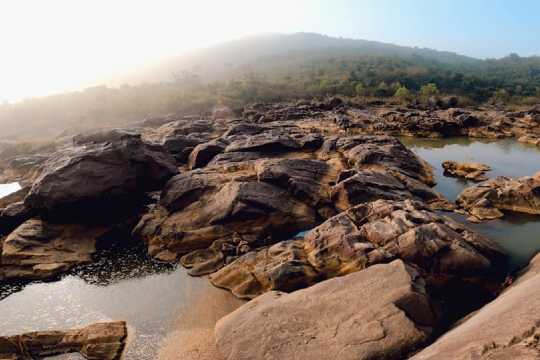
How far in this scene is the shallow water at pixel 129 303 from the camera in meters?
11.8

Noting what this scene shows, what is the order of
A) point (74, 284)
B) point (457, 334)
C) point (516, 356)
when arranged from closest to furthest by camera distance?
1. point (516, 356)
2. point (457, 334)
3. point (74, 284)

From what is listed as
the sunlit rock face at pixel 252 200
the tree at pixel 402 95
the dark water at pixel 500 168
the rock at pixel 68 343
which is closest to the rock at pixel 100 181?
the sunlit rock face at pixel 252 200

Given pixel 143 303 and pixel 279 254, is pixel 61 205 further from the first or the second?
pixel 279 254

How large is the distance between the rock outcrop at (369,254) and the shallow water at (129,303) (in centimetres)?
126

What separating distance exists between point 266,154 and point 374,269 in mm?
16200

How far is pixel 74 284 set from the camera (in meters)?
14.9

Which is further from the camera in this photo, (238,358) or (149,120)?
(149,120)

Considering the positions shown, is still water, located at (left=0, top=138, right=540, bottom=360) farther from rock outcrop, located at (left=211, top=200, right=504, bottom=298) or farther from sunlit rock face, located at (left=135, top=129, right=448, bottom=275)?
sunlit rock face, located at (left=135, top=129, right=448, bottom=275)

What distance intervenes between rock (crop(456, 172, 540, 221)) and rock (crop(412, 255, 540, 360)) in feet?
39.1

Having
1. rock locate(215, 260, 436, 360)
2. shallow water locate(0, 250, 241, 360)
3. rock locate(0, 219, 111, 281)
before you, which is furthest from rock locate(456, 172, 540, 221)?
rock locate(0, 219, 111, 281)

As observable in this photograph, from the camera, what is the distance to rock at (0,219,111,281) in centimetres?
1569

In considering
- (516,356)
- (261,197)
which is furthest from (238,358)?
(261,197)

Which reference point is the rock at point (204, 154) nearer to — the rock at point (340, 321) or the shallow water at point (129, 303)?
the shallow water at point (129, 303)

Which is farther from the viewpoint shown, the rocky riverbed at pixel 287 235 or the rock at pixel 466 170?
the rock at pixel 466 170
